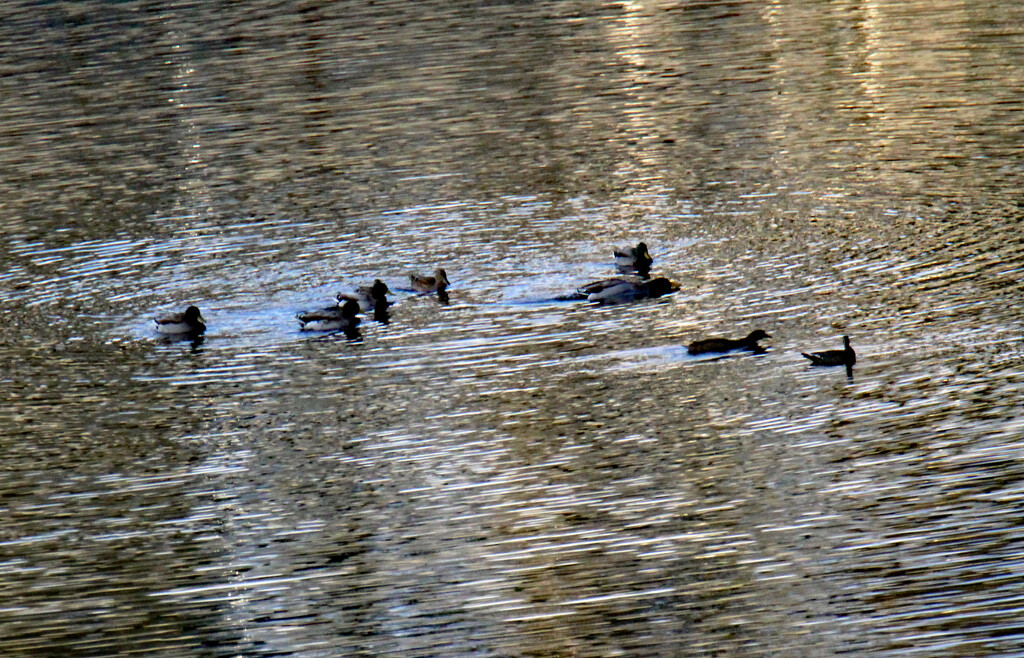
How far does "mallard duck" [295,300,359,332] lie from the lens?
22.6 meters

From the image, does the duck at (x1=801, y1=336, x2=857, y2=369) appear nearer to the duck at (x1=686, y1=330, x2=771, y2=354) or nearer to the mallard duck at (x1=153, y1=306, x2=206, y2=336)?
the duck at (x1=686, y1=330, x2=771, y2=354)

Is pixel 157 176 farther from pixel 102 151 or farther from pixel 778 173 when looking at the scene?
pixel 778 173

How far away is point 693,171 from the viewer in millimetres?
31578

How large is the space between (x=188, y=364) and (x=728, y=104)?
19967mm

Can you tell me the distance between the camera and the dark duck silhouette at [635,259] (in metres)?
24.4

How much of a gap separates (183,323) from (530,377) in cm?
583

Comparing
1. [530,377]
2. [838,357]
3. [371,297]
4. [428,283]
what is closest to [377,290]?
[371,297]

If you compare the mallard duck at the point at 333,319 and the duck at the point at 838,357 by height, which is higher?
the mallard duck at the point at 333,319

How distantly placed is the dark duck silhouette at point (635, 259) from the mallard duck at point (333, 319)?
171 inches

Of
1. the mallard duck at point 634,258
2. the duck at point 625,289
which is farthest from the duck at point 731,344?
the mallard duck at point 634,258

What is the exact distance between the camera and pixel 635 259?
24438 mm

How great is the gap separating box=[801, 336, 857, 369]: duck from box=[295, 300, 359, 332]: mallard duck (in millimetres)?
6811

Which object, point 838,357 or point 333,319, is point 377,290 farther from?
point 838,357

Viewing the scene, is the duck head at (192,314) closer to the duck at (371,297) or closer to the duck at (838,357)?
the duck at (371,297)
